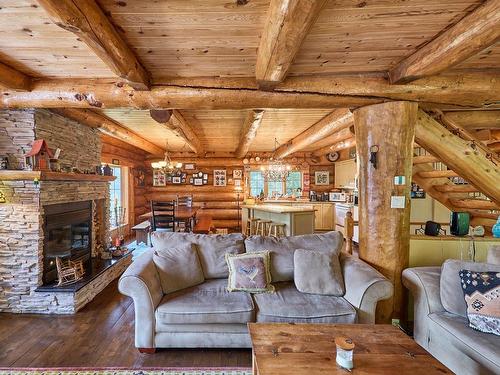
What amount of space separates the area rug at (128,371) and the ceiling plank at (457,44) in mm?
2812

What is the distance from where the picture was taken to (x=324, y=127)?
4266 mm

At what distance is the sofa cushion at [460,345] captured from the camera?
65.9 inches

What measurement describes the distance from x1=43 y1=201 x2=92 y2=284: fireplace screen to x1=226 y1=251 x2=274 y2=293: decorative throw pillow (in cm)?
229

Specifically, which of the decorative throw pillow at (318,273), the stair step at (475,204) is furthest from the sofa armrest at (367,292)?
the stair step at (475,204)

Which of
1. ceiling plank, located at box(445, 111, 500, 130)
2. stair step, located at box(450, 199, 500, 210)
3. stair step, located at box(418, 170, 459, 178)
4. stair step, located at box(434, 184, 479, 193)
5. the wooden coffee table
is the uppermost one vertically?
ceiling plank, located at box(445, 111, 500, 130)

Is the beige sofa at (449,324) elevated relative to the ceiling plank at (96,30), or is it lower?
lower

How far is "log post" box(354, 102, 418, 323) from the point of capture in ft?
8.52

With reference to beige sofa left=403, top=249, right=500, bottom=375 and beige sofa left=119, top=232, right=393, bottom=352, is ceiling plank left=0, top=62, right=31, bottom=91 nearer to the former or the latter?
beige sofa left=119, top=232, right=393, bottom=352

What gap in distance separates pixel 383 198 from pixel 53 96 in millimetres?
3474

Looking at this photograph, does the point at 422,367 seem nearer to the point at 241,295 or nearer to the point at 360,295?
the point at 360,295

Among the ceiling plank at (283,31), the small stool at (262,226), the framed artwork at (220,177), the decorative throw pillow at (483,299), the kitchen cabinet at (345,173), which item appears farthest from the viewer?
the framed artwork at (220,177)

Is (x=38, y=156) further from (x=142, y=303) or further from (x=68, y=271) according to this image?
(x=142, y=303)

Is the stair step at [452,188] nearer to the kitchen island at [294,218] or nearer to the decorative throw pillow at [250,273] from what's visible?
A: the kitchen island at [294,218]

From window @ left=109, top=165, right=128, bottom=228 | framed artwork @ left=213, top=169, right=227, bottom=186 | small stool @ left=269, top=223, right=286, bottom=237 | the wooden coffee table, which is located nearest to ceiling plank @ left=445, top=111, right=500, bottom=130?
the wooden coffee table
